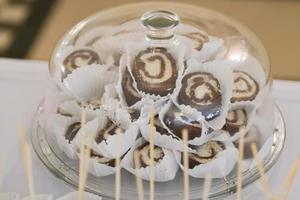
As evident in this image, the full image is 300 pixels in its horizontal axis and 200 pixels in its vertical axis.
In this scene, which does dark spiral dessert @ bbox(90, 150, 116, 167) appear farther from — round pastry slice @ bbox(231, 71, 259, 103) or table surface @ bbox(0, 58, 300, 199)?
round pastry slice @ bbox(231, 71, 259, 103)

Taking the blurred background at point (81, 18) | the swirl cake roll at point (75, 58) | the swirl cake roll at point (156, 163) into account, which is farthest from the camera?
the blurred background at point (81, 18)

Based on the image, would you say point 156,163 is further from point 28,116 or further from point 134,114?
point 28,116

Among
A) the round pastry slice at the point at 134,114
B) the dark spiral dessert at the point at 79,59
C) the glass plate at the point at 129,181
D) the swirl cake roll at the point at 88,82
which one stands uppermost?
the dark spiral dessert at the point at 79,59

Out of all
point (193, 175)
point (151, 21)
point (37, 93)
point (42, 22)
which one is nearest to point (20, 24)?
point (42, 22)

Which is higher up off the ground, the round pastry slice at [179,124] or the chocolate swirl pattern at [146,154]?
the round pastry slice at [179,124]

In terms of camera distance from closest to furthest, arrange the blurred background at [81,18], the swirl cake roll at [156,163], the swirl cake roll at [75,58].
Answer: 1. the swirl cake roll at [156,163]
2. the swirl cake roll at [75,58]
3. the blurred background at [81,18]

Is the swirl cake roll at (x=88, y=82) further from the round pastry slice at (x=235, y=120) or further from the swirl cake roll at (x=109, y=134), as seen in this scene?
the round pastry slice at (x=235, y=120)

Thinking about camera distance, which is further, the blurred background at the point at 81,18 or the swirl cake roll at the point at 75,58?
the blurred background at the point at 81,18

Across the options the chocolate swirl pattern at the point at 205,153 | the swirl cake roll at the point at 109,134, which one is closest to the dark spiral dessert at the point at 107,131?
the swirl cake roll at the point at 109,134
